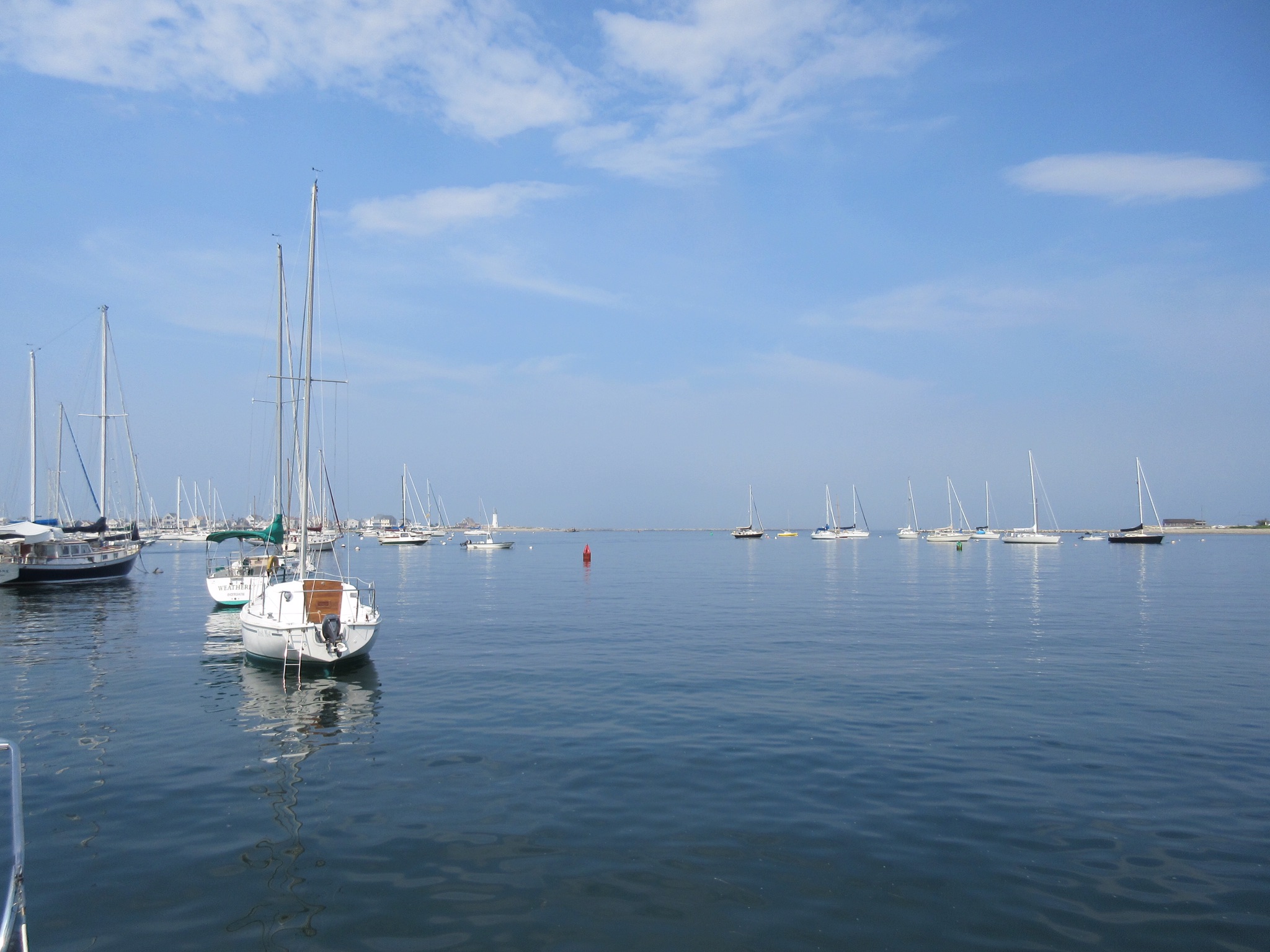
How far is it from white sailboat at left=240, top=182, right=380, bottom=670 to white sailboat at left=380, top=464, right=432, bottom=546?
121866mm

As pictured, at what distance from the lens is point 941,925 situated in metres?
7.86

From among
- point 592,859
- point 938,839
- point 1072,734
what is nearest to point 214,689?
point 592,859

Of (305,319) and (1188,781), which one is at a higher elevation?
(305,319)

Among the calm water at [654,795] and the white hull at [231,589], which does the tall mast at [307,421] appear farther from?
the white hull at [231,589]

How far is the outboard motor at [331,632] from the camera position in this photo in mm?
20656

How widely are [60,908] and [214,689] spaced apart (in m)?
12.3

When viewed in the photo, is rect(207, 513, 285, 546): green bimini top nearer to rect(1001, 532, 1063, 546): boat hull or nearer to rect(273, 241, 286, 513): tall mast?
rect(273, 241, 286, 513): tall mast

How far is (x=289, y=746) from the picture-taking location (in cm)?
1450

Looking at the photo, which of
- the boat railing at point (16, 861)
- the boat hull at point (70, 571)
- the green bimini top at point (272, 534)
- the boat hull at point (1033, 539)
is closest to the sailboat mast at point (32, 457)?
the boat hull at point (70, 571)

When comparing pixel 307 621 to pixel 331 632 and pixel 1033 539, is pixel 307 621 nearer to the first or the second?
pixel 331 632

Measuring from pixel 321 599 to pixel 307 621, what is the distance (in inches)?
28.2

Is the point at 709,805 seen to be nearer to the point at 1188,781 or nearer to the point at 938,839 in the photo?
the point at 938,839

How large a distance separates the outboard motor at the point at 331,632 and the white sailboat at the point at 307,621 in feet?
0.05

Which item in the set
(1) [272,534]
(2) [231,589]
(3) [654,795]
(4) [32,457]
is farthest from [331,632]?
(4) [32,457]
